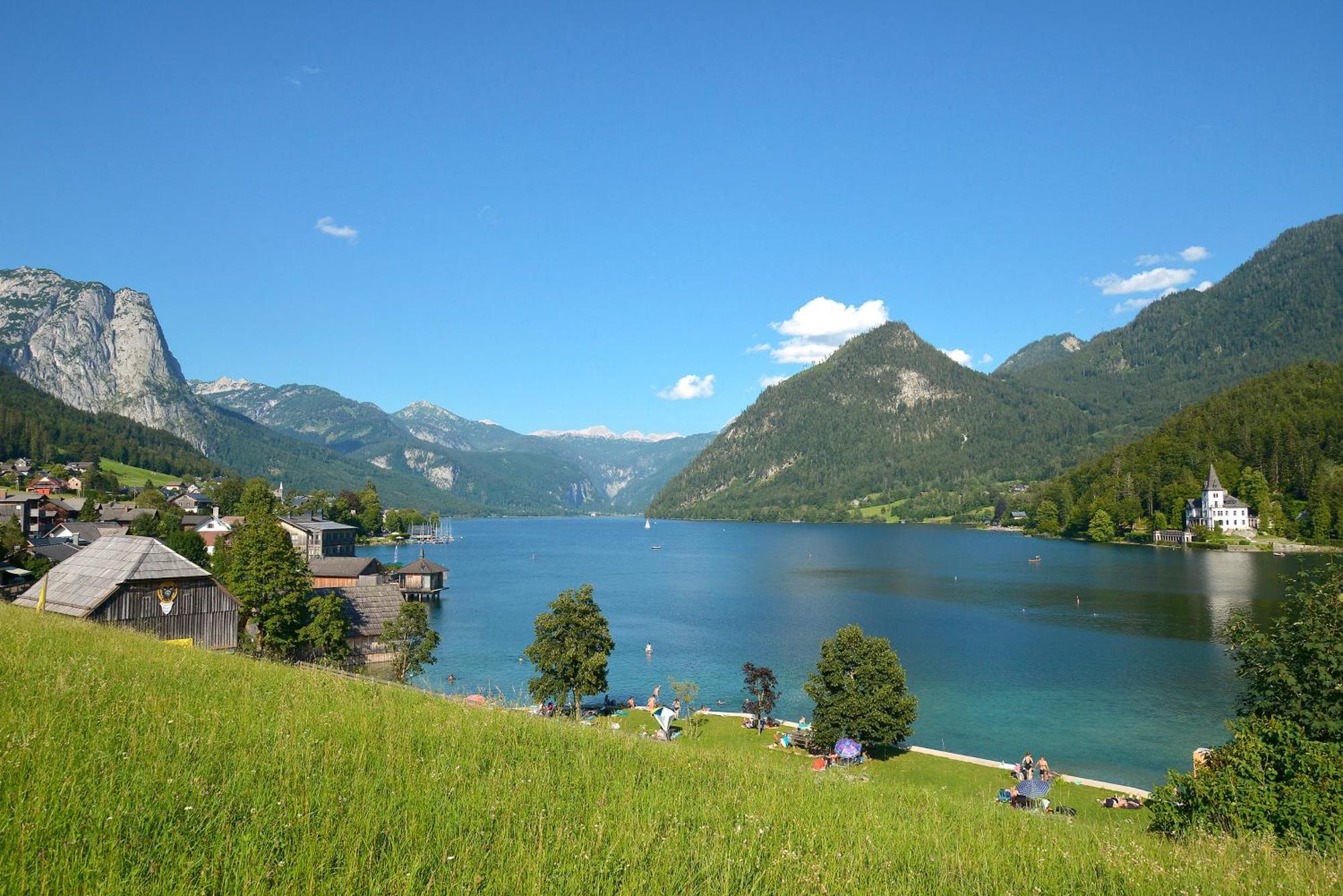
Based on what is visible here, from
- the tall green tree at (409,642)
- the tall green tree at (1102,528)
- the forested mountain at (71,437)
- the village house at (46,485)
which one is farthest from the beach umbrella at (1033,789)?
the forested mountain at (71,437)

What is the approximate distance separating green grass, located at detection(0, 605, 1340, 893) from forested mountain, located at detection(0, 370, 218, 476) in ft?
556

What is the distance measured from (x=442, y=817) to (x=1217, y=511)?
14655cm

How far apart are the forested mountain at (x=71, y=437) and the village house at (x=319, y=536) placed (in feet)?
261

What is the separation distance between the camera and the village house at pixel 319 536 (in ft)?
293

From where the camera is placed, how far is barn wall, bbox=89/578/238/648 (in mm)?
25797

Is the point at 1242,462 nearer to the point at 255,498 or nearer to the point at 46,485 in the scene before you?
the point at 255,498

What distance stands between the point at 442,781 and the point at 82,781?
7.78ft

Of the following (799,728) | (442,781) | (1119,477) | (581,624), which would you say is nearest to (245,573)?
(581,624)

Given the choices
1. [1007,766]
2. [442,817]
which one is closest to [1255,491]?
[1007,766]

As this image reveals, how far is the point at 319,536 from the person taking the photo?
301 feet

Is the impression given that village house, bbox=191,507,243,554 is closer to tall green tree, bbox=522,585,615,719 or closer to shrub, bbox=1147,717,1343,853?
tall green tree, bbox=522,585,615,719

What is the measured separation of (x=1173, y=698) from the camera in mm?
36844

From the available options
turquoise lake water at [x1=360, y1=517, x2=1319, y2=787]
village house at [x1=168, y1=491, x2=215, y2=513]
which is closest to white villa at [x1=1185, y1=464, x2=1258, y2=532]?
turquoise lake water at [x1=360, y1=517, x2=1319, y2=787]

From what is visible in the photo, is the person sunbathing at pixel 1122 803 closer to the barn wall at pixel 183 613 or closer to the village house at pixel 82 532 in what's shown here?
the barn wall at pixel 183 613
